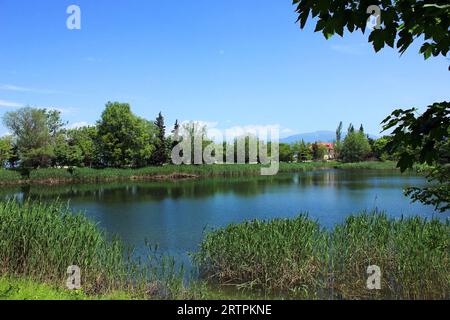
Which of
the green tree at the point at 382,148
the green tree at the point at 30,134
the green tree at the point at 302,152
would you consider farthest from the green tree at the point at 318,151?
the green tree at the point at 382,148

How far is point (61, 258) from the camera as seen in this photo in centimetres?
844

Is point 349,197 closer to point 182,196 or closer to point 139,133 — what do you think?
point 182,196

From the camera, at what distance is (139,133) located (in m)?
57.5

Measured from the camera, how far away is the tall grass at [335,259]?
9.08 m

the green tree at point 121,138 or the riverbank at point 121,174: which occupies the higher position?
the green tree at point 121,138

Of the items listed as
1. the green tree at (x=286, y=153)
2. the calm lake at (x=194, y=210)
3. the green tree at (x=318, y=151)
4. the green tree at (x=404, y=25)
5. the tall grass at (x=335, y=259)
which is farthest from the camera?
the green tree at (x=318, y=151)

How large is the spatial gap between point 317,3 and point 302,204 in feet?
79.0

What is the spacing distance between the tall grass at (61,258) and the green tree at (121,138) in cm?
4702

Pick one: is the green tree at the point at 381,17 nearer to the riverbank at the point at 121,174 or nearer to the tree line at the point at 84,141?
the riverbank at the point at 121,174

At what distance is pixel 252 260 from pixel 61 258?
14.3 ft

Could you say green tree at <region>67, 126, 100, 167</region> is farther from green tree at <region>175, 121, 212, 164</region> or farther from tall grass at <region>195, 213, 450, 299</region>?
tall grass at <region>195, 213, 450, 299</region>

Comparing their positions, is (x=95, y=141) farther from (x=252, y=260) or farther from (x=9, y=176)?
(x=252, y=260)

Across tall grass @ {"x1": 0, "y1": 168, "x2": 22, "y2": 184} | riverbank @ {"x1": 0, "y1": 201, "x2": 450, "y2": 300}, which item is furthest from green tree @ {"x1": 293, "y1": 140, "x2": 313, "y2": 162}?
riverbank @ {"x1": 0, "y1": 201, "x2": 450, "y2": 300}
